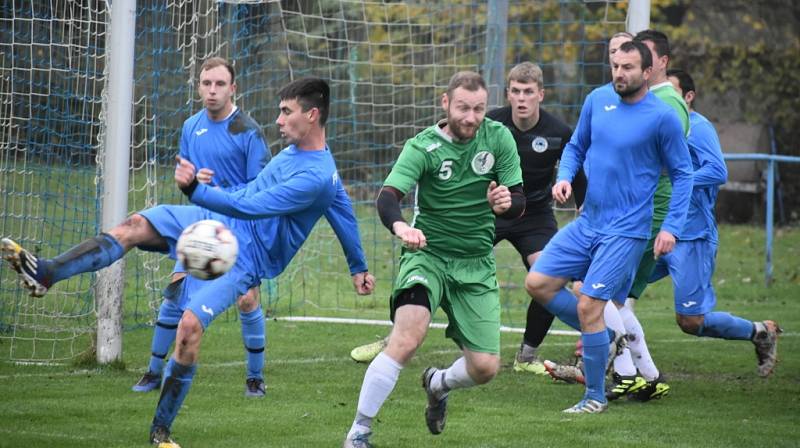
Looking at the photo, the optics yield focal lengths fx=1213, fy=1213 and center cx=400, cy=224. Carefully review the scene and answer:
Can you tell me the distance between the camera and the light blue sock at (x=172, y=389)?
230 inches

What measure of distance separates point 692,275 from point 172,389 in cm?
380

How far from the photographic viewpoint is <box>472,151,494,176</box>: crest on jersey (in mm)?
6289

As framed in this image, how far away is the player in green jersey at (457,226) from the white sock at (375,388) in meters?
0.13

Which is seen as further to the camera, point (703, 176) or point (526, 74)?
point (526, 74)

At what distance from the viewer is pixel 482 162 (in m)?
6.30

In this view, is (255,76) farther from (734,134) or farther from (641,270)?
(734,134)

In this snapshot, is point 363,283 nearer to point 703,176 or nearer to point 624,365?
point 624,365

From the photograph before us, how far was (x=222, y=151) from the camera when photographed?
312 inches

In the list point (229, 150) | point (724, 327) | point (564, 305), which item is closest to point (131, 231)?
point (229, 150)

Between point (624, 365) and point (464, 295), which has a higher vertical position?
point (464, 295)

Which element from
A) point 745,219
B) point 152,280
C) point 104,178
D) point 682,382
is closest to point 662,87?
point 682,382

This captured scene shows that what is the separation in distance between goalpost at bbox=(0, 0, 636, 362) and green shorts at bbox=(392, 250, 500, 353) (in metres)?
2.81

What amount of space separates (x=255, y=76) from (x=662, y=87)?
5.74 meters

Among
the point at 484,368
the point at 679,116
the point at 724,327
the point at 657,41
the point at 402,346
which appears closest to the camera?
the point at 402,346
